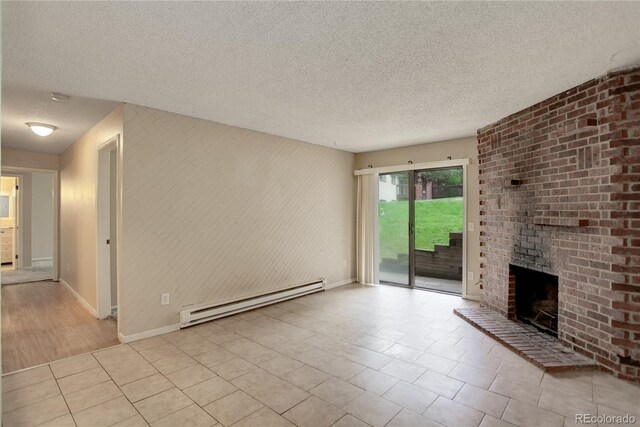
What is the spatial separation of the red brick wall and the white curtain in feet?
7.54

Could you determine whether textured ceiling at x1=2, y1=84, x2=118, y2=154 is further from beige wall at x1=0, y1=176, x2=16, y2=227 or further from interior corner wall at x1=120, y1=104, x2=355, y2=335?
beige wall at x1=0, y1=176, x2=16, y2=227

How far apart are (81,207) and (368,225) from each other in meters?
4.46

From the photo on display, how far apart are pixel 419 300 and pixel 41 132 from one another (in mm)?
5488

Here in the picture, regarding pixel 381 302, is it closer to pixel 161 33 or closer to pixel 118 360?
pixel 118 360

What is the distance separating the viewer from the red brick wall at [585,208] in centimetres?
256

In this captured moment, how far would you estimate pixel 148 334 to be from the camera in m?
3.44

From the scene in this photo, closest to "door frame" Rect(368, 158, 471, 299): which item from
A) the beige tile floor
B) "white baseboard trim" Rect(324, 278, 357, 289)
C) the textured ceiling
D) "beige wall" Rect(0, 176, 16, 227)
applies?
"white baseboard trim" Rect(324, 278, 357, 289)

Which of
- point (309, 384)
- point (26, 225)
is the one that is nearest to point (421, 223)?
point (309, 384)

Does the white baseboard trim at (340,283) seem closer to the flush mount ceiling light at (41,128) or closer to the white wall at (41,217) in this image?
the flush mount ceiling light at (41,128)

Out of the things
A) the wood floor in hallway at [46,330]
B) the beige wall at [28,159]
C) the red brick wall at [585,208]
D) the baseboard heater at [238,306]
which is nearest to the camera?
the red brick wall at [585,208]

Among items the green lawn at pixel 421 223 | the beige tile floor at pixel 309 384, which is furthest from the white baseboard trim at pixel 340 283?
the beige tile floor at pixel 309 384

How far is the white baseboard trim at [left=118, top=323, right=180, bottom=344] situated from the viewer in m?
3.31

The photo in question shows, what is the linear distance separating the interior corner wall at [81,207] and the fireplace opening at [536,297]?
4.72 meters

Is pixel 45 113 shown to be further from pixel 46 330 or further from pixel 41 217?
pixel 41 217
